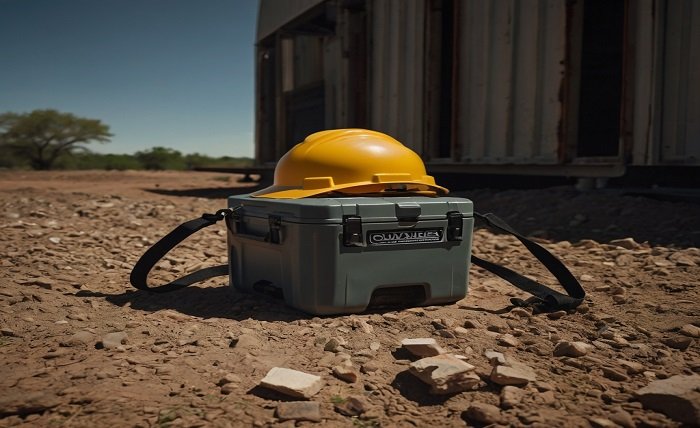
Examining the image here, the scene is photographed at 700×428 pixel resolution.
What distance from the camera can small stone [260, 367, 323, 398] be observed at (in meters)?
1.86

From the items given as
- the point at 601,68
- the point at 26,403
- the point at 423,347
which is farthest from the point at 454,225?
the point at 601,68

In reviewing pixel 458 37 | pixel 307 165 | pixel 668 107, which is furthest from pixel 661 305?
pixel 458 37

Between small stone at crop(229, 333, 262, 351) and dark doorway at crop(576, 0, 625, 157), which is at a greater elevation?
dark doorway at crop(576, 0, 625, 157)

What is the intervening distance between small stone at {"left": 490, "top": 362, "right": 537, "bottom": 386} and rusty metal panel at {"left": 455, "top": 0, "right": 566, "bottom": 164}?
4529 millimetres

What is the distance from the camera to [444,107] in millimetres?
8055

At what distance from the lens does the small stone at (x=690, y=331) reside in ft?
8.00

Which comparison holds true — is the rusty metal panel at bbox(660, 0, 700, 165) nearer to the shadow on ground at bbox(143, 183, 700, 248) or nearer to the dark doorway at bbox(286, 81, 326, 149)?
the shadow on ground at bbox(143, 183, 700, 248)

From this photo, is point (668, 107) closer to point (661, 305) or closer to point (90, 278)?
point (661, 305)

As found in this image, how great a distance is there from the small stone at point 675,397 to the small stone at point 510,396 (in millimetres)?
376

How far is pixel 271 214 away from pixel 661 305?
207cm

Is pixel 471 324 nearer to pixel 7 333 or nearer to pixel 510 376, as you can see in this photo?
pixel 510 376

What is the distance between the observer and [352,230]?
256 cm

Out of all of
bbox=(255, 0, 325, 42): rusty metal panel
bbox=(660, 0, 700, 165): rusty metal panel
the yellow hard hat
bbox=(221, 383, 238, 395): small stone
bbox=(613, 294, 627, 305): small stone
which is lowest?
bbox=(221, 383, 238, 395): small stone

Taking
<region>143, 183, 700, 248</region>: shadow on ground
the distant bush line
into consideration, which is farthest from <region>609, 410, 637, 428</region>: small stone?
the distant bush line
